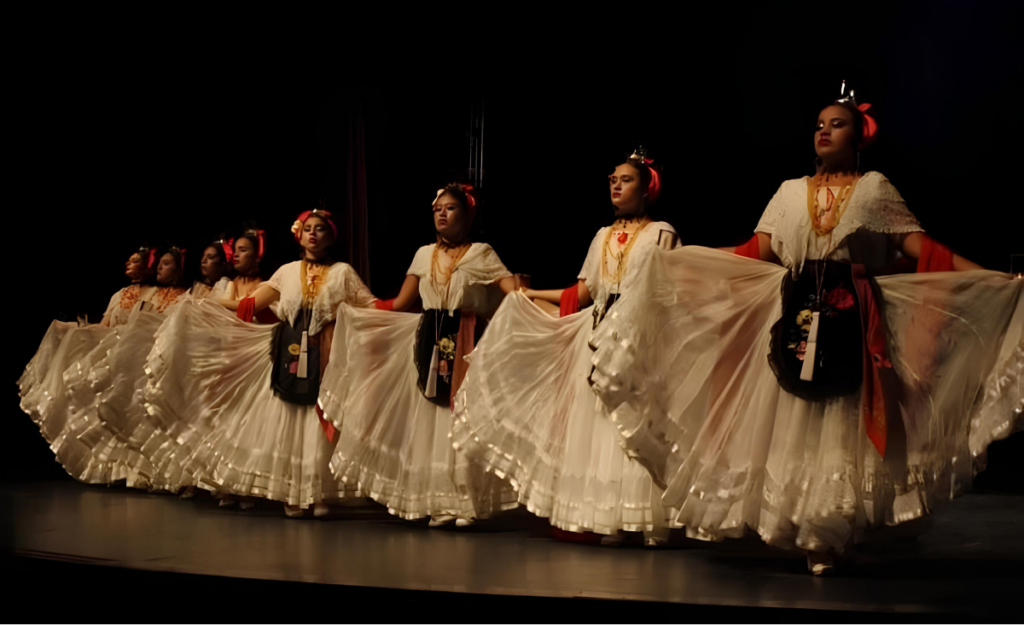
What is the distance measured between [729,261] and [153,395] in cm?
345

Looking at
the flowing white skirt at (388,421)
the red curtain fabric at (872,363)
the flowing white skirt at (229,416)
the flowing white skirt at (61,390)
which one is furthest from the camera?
the flowing white skirt at (61,390)

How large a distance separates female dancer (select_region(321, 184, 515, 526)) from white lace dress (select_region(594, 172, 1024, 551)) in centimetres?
129

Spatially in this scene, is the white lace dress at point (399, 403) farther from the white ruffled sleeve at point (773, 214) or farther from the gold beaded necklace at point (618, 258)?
the white ruffled sleeve at point (773, 214)

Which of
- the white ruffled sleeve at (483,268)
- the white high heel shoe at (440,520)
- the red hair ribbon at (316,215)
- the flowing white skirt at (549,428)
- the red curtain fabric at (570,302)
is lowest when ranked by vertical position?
the white high heel shoe at (440,520)

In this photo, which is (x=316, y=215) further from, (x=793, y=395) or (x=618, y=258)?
(x=793, y=395)

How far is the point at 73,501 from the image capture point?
5781mm

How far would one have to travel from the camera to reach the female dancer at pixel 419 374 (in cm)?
478

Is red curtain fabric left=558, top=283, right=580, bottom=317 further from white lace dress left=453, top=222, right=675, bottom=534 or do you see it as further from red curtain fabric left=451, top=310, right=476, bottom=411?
red curtain fabric left=451, top=310, right=476, bottom=411

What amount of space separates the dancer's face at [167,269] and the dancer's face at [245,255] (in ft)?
3.72

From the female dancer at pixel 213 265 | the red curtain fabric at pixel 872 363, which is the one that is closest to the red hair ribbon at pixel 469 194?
the red curtain fabric at pixel 872 363

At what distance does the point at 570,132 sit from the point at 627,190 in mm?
1130

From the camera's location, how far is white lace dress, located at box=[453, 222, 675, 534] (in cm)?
399

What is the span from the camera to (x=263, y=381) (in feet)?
18.1

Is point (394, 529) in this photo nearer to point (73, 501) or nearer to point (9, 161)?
point (73, 501)
